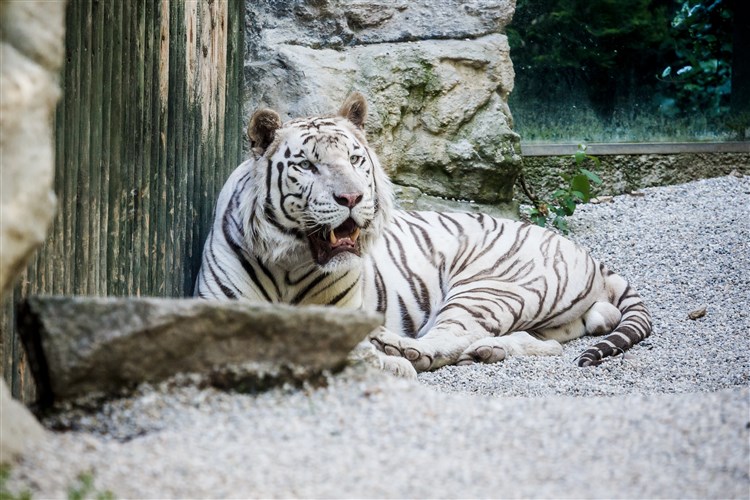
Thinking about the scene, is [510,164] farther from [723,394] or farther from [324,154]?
[723,394]

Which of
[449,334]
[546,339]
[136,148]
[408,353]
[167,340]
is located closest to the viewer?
[167,340]

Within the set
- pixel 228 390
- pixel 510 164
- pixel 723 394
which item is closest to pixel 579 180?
pixel 510 164

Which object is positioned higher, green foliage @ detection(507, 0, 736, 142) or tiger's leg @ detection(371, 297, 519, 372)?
green foliage @ detection(507, 0, 736, 142)

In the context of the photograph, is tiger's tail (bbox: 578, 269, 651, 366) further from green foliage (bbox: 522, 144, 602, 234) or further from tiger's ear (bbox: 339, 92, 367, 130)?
tiger's ear (bbox: 339, 92, 367, 130)

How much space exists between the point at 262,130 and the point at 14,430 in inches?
105

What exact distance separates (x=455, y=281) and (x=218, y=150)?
156cm

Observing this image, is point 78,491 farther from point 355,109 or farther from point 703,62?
point 703,62

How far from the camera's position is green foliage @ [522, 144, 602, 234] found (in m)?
7.02

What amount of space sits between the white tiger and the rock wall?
1.41ft

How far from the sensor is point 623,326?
214 inches

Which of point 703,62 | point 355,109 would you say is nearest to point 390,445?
point 355,109

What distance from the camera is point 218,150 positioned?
5.22m

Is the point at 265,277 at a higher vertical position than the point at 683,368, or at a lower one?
higher

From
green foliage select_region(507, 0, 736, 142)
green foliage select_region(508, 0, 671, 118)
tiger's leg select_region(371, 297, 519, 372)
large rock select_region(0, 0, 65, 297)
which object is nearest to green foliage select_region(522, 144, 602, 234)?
green foliage select_region(507, 0, 736, 142)
